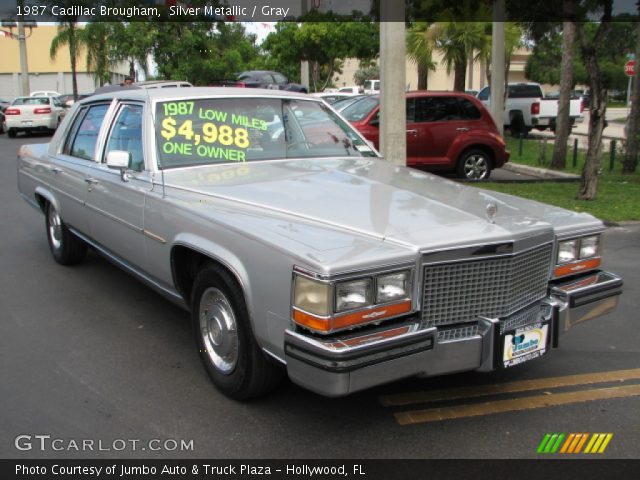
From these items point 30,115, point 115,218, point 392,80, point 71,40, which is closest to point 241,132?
point 115,218

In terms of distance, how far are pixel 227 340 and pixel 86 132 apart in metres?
3.18

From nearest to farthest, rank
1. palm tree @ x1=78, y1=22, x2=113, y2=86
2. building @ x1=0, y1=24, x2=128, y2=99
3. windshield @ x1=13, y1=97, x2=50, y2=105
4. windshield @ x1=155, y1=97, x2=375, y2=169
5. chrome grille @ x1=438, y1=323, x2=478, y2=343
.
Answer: chrome grille @ x1=438, y1=323, x2=478, y2=343, windshield @ x1=155, y1=97, x2=375, y2=169, windshield @ x1=13, y1=97, x2=50, y2=105, palm tree @ x1=78, y1=22, x2=113, y2=86, building @ x1=0, y1=24, x2=128, y2=99

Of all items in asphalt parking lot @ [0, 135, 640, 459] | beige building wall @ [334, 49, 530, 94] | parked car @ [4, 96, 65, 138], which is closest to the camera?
asphalt parking lot @ [0, 135, 640, 459]

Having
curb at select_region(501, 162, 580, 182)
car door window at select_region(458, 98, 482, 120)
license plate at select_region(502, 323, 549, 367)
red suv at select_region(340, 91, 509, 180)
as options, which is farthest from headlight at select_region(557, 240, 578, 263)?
car door window at select_region(458, 98, 482, 120)

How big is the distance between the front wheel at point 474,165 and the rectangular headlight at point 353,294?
30.8 ft

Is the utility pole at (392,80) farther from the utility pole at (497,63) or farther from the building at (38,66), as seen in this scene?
the building at (38,66)

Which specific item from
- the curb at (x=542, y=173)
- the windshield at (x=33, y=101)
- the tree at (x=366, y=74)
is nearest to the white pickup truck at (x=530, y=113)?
the curb at (x=542, y=173)

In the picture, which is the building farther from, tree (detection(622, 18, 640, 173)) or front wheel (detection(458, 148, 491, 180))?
tree (detection(622, 18, 640, 173))

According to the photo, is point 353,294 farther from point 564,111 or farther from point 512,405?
point 564,111

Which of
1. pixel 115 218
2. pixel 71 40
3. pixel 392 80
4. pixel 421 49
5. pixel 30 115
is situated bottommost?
pixel 115 218

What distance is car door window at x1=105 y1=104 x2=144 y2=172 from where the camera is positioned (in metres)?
4.70

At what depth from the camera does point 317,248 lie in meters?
3.09
